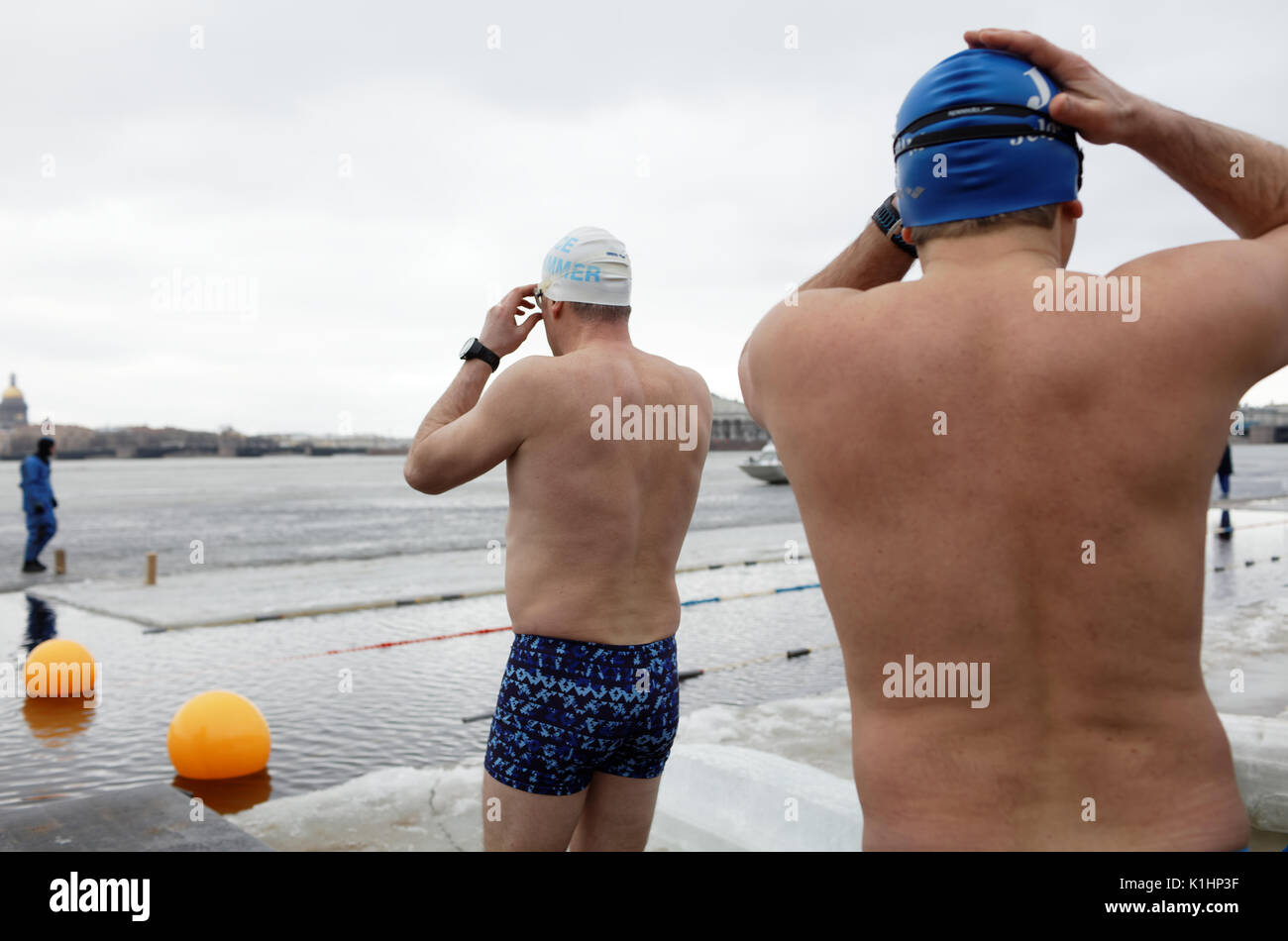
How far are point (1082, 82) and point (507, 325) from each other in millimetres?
1772

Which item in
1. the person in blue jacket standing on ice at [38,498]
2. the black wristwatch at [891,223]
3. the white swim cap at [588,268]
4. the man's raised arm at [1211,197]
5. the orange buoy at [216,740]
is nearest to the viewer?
the man's raised arm at [1211,197]

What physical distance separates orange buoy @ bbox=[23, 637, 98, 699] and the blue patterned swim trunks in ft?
22.8

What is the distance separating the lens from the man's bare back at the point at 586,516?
243 cm

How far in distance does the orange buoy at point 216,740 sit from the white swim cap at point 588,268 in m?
4.36

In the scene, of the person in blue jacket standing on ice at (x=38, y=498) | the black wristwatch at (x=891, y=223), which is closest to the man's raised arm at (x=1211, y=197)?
the black wristwatch at (x=891, y=223)

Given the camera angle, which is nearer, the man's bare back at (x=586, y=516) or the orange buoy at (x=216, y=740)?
the man's bare back at (x=586, y=516)

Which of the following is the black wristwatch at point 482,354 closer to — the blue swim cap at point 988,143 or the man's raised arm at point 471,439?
the man's raised arm at point 471,439

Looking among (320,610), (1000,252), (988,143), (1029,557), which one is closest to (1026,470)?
→ (1029,557)

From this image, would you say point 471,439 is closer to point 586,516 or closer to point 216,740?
point 586,516

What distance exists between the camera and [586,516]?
2430 mm
